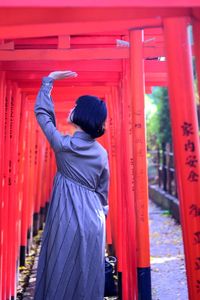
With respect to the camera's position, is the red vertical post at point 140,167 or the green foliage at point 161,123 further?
the green foliage at point 161,123

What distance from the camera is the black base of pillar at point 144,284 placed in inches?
125

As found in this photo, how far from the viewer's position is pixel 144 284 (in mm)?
3223

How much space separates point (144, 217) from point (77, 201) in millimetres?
446

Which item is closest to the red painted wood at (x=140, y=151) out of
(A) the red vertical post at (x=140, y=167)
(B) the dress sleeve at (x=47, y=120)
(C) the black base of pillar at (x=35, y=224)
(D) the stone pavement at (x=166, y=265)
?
(A) the red vertical post at (x=140, y=167)

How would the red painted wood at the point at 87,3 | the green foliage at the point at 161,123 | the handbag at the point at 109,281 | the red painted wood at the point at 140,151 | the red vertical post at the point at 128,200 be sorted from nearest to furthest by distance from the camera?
the red painted wood at the point at 87,3 → the red painted wood at the point at 140,151 → the red vertical post at the point at 128,200 → the handbag at the point at 109,281 → the green foliage at the point at 161,123

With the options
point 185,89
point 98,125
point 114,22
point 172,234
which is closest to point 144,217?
point 98,125

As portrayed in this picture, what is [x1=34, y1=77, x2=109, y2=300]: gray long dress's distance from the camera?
310 centimetres

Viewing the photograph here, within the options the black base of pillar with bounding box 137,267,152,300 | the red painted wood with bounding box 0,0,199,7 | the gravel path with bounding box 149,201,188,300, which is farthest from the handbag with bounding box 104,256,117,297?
the red painted wood with bounding box 0,0,199,7

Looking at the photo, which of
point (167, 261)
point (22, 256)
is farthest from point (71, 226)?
point (167, 261)

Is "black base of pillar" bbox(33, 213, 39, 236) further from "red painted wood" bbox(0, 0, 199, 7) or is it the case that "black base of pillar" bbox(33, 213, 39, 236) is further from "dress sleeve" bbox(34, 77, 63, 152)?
"red painted wood" bbox(0, 0, 199, 7)

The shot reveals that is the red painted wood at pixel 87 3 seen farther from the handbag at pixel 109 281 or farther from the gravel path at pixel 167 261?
the gravel path at pixel 167 261

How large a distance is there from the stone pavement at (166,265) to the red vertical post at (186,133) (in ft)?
10.4

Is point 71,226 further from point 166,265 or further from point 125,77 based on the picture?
point 166,265

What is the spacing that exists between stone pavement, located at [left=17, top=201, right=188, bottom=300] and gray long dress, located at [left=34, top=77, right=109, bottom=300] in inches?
89.5
